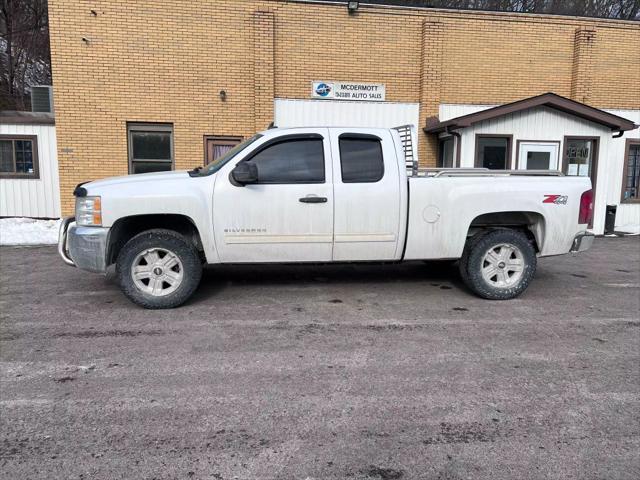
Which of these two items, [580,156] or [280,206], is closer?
[280,206]

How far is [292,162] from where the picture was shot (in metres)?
5.68

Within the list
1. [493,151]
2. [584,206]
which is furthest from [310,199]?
[493,151]

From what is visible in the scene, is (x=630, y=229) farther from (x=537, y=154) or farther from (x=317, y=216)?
(x=317, y=216)

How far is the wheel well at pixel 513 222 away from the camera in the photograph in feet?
19.9

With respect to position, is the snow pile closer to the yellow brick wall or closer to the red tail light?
the yellow brick wall

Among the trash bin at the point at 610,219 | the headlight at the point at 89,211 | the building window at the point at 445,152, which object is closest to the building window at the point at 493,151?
the building window at the point at 445,152

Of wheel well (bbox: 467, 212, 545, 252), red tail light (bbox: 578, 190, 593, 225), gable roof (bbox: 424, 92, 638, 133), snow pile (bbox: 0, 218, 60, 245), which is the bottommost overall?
snow pile (bbox: 0, 218, 60, 245)

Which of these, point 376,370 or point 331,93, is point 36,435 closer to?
point 376,370

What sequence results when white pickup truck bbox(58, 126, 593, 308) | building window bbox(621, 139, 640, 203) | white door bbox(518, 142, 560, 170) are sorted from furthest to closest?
building window bbox(621, 139, 640, 203) < white door bbox(518, 142, 560, 170) < white pickup truck bbox(58, 126, 593, 308)

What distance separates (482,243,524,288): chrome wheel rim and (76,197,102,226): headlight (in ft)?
14.5

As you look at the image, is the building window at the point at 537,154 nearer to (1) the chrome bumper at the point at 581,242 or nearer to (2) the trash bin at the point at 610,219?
(2) the trash bin at the point at 610,219

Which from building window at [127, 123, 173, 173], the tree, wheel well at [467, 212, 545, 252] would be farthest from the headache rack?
the tree

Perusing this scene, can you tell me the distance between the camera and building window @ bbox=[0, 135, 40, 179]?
1301 centimetres

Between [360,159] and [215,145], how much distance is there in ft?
23.5
